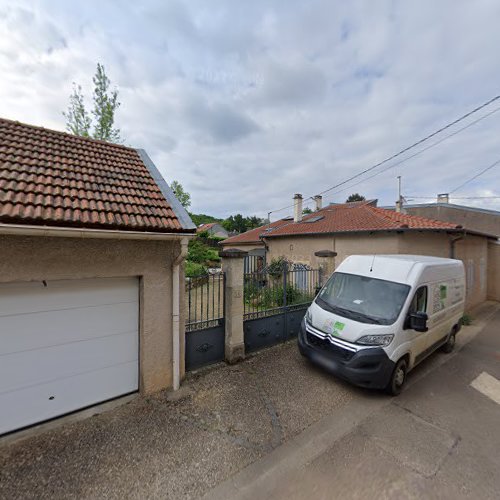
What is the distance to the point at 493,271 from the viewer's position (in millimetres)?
13727

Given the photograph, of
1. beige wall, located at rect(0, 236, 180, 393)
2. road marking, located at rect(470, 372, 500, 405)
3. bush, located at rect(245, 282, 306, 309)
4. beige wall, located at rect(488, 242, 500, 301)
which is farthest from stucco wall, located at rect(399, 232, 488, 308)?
beige wall, located at rect(0, 236, 180, 393)

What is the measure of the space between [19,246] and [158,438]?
2.87m

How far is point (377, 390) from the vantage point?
167 inches

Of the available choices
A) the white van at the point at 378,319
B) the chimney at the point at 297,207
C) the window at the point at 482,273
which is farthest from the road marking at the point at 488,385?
the chimney at the point at 297,207

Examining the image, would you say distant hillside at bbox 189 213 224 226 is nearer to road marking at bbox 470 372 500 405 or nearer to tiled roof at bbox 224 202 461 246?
tiled roof at bbox 224 202 461 246

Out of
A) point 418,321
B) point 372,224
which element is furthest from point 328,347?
point 372,224

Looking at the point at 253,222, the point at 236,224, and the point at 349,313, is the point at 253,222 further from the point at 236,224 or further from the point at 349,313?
the point at 349,313

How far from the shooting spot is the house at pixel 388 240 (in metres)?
8.88

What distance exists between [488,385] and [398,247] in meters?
4.89

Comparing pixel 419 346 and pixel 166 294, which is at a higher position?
pixel 166 294

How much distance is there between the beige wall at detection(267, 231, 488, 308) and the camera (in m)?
8.98

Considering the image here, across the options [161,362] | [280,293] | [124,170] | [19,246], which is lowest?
[161,362]

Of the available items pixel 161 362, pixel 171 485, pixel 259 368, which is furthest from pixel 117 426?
pixel 259 368

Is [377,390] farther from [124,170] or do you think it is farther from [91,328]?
[124,170]
